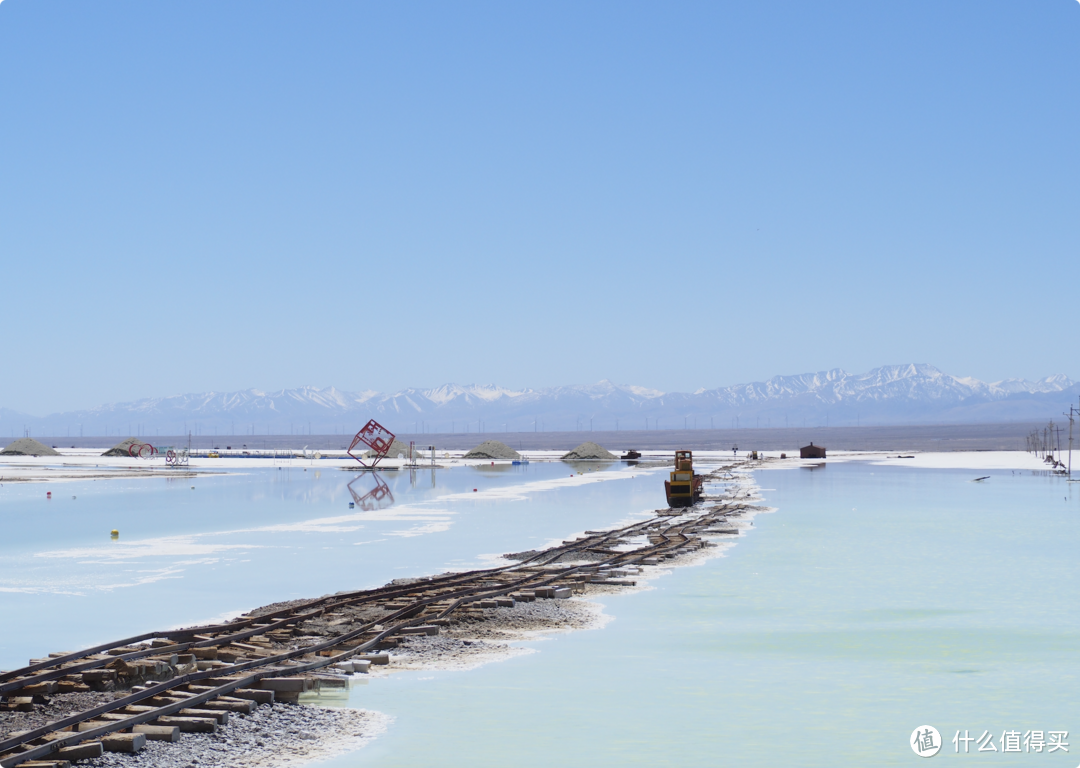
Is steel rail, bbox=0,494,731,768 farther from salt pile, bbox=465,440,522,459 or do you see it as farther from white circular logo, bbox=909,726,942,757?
salt pile, bbox=465,440,522,459

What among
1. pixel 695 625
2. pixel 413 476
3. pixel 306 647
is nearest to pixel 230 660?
pixel 306 647

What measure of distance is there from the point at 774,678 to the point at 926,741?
3.50 meters

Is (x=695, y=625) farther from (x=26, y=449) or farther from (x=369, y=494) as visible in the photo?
(x=26, y=449)

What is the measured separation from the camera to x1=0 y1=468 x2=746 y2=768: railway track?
11359mm

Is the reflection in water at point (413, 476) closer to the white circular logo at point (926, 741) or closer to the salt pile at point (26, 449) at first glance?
the white circular logo at point (926, 741)

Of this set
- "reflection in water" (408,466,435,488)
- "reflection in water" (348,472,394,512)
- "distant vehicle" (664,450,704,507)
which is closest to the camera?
"distant vehicle" (664,450,704,507)

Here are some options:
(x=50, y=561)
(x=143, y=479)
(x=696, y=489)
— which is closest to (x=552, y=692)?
(x=50, y=561)

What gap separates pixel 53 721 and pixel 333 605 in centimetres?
916

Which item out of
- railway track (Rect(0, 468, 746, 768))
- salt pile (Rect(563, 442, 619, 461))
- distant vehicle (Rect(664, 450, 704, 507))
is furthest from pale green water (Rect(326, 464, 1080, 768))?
salt pile (Rect(563, 442, 619, 461))

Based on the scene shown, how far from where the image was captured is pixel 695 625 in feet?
65.0

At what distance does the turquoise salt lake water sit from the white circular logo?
12 centimetres

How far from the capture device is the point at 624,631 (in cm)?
1911

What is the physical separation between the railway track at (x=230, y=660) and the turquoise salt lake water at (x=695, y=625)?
159 cm

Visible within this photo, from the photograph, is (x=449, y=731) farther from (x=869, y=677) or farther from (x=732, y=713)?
(x=869, y=677)
